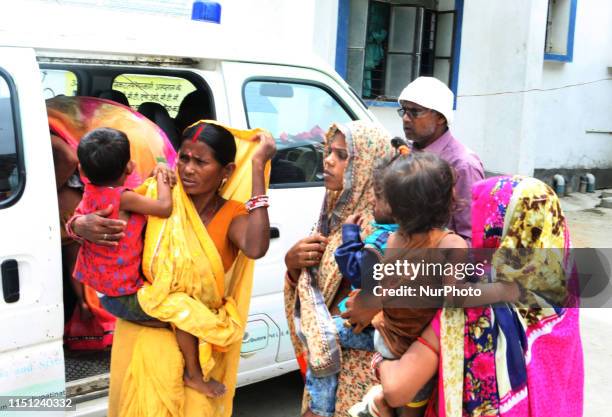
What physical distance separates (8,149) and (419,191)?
166cm

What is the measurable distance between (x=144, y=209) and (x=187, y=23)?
1501mm

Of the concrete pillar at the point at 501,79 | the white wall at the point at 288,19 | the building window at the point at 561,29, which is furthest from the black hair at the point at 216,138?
the building window at the point at 561,29

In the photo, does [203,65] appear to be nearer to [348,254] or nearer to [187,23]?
[187,23]

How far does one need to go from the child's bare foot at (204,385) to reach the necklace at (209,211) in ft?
1.83

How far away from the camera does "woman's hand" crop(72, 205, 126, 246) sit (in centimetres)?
244

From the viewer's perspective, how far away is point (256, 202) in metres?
2.55

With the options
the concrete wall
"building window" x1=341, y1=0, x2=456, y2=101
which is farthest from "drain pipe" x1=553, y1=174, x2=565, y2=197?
"building window" x1=341, y1=0, x2=456, y2=101

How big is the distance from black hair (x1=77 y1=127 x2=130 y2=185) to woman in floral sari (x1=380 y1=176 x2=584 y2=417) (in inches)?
49.4

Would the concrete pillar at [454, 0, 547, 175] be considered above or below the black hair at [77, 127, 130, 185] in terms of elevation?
above

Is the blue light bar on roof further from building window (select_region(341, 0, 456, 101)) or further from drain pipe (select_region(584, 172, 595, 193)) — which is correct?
drain pipe (select_region(584, 172, 595, 193))

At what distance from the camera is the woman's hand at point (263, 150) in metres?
2.61

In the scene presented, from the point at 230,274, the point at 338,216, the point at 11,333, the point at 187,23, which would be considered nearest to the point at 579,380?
the point at 338,216

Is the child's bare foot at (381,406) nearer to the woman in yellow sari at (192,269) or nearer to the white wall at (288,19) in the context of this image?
the woman in yellow sari at (192,269)

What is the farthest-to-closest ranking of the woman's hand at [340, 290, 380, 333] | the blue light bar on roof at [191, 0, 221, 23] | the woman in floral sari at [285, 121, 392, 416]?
the blue light bar on roof at [191, 0, 221, 23]
the woman in floral sari at [285, 121, 392, 416]
the woman's hand at [340, 290, 380, 333]
